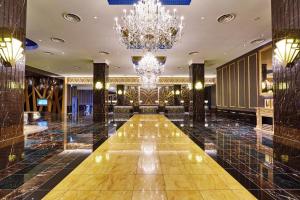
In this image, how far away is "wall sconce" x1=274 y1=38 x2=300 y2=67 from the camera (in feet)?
12.3

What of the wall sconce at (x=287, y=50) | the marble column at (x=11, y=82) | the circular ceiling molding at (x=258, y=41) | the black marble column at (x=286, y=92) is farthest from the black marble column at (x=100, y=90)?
the wall sconce at (x=287, y=50)

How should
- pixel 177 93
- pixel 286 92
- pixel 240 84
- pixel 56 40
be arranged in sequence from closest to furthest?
1. pixel 286 92
2. pixel 56 40
3. pixel 240 84
4. pixel 177 93

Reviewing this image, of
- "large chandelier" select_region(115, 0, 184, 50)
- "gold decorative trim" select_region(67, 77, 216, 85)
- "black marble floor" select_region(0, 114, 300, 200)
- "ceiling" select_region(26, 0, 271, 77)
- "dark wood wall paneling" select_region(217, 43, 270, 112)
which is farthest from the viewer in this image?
"gold decorative trim" select_region(67, 77, 216, 85)

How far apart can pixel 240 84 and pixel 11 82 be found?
33.4ft

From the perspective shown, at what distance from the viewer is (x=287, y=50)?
12.8ft

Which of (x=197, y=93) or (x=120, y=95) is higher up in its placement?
(x=120, y=95)

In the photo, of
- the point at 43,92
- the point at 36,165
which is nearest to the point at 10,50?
the point at 36,165

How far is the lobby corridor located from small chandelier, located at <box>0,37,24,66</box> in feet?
8.56

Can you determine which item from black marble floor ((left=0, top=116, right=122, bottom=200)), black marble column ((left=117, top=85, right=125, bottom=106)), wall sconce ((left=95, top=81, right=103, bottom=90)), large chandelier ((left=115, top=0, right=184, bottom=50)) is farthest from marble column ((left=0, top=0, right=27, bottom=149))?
black marble column ((left=117, top=85, right=125, bottom=106))

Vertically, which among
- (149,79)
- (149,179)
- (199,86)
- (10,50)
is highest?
(149,79)

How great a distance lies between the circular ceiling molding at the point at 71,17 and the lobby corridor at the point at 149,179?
405 cm

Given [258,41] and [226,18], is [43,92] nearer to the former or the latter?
[226,18]

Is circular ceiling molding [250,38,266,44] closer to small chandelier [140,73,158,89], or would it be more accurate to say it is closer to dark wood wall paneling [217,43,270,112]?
dark wood wall paneling [217,43,270,112]

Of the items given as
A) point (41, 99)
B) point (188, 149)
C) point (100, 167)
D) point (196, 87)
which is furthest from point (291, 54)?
point (41, 99)
